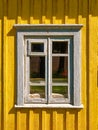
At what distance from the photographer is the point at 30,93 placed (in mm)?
8469

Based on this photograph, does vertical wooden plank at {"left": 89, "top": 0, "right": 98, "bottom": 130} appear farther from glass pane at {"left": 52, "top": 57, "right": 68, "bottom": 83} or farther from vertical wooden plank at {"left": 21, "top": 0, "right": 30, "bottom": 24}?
vertical wooden plank at {"left": 21, "top": 0, "right": 30, "bottom": 24}

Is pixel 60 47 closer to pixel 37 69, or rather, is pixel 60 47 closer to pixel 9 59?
pixel 37 69

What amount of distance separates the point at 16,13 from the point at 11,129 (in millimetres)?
2157

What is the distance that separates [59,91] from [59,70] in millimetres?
394

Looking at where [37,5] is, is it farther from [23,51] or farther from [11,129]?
[11,129]

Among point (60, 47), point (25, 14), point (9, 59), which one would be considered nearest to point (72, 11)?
point (60, 47)

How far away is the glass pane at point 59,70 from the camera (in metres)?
8.41

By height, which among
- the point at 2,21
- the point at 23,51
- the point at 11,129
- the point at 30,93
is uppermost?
the point at 2,21

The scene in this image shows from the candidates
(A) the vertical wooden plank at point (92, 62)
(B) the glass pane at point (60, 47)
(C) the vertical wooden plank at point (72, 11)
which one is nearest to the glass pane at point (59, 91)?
(A) the vertical wooden plank at point (92, 62)

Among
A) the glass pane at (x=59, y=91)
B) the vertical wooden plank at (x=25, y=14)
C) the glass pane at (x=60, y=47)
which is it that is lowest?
the glass pane at (x=59, y=91)

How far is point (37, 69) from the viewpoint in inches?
332

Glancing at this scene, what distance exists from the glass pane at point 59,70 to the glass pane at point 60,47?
0.15 m

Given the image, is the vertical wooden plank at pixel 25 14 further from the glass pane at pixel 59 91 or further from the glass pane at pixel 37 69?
the glass pane at pixel 59 91

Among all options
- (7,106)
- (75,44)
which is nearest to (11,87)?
(7,106)
